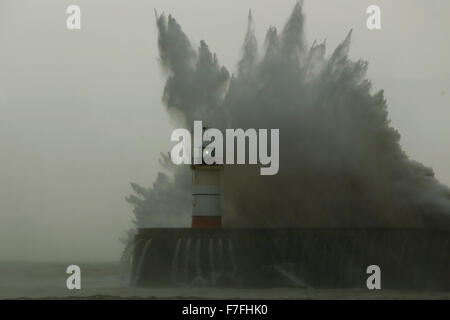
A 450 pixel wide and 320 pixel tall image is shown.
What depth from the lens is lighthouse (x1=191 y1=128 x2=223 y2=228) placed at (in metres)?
39.2

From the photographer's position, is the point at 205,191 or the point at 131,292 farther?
the point at 205,191

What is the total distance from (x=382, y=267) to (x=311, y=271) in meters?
2.57

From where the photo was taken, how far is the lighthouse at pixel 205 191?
3925 centimetres

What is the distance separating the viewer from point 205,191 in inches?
1553

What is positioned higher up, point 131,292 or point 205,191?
point 205,191

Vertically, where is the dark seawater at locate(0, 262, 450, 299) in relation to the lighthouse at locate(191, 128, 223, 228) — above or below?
below

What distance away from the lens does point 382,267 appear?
119 ft

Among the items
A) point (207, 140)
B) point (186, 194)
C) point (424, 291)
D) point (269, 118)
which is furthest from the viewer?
point (186, 194)

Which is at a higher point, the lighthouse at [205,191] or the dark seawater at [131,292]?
the lighthouse at [205,191]

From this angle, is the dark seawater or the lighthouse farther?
the lighthouse
